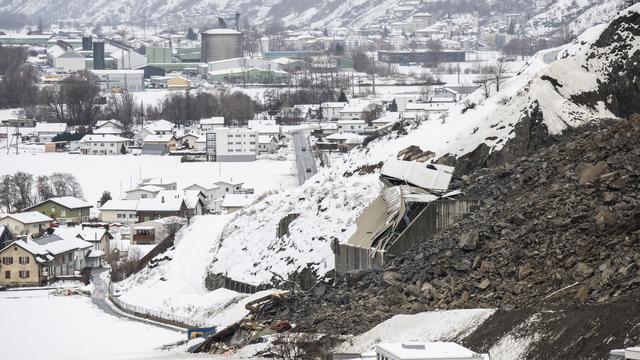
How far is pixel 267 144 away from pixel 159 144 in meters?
5.36

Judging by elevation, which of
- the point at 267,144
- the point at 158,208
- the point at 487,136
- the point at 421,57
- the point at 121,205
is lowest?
the point at 421,57

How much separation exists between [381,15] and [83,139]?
125 meters

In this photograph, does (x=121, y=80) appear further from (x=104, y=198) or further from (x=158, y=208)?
(x=158, y=208)

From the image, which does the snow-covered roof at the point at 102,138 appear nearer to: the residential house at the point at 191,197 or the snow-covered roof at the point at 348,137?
the snow-covered roof at the point at 348,137

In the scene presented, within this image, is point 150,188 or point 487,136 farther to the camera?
point 150,188

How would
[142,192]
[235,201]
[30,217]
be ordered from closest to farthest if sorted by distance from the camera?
1. [30,217]
2. [235,201]
3. [142,192]

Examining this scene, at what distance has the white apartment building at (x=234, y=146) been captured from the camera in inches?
2418

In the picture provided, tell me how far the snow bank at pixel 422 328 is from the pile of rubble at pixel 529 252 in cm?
32

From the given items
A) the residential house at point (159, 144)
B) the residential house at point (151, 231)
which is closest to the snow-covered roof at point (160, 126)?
the residential house at point (159, 144)

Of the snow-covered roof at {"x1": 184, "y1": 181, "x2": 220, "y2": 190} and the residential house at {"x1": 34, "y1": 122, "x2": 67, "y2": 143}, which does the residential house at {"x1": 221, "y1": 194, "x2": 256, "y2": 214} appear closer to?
the snow-covered roof at {"x1": 184, "y1": 181, "x2": 220, "y2": 190}

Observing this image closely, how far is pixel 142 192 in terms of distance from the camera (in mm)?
49844

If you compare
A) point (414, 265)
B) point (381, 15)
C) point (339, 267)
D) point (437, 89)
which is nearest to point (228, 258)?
point (339, 267)

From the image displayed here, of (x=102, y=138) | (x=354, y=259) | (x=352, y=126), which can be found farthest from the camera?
(x=352, y=126)

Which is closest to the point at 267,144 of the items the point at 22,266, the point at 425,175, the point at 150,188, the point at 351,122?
the point at 351,122
